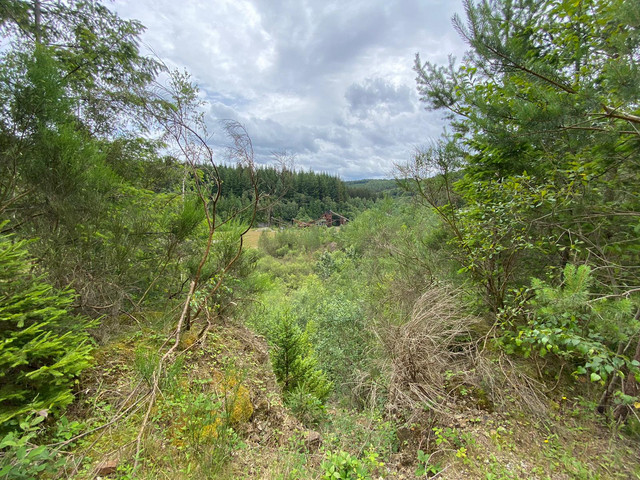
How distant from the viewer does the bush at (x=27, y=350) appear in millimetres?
1526

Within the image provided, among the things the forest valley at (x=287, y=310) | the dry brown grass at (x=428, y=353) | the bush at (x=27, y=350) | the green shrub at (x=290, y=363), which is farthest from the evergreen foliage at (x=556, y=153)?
the bush at (x=27, y=350)

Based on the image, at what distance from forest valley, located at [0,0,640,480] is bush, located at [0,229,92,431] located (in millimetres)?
19

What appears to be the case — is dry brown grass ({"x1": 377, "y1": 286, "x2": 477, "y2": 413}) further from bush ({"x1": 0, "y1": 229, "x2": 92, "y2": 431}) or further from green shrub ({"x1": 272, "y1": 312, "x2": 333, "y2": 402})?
bush ({"x1": 0, "y1": 229, "x2": 92, "y2": 431})

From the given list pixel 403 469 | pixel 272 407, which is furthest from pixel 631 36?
pixel 272 407

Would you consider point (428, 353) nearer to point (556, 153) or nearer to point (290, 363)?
point (290, 363)

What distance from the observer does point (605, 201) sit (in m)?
2.62

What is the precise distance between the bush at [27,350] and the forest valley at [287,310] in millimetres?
19

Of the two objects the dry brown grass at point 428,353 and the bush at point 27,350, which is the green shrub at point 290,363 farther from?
the bush at point 27,350

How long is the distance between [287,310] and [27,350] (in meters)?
2.95

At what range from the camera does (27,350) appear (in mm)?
A: 1525

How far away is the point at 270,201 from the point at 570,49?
12.6ft

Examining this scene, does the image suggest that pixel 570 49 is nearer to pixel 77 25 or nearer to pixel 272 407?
pixel 272 407

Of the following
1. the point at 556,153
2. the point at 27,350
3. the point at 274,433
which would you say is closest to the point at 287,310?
the point at 274,433

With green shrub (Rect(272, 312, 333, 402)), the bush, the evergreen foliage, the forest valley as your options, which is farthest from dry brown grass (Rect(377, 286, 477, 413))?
the bush
